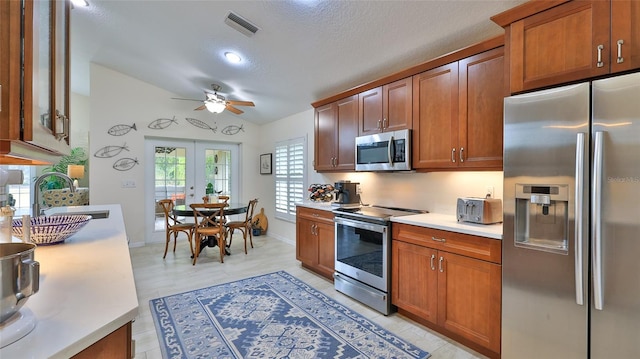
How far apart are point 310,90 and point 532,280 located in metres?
3.32

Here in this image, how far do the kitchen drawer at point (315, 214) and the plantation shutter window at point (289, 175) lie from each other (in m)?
1.07

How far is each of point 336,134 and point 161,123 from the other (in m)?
3.50

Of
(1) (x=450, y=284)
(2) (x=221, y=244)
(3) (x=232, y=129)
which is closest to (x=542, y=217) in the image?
(1) (x=450, y=284)

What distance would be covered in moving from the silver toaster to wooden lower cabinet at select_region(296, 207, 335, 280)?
149 centimetres

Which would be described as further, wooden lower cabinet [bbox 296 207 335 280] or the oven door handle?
wooden lower cabinet [bbox 296 207 335 280]

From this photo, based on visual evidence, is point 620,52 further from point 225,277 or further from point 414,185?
point 225,277

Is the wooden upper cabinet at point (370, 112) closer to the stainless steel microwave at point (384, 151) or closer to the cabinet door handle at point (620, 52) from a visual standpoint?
the stainless steel microwave at point (384, 151)

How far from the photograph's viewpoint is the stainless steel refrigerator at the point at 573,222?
1.41 metres

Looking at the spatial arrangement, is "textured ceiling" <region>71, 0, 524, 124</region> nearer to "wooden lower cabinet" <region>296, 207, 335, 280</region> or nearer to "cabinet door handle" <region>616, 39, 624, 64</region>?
"cabinet door handle" <region>616, 39, 624, 64</region>

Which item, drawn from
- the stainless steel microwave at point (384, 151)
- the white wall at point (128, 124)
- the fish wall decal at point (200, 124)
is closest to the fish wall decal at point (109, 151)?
the white wall at point (128, 124)

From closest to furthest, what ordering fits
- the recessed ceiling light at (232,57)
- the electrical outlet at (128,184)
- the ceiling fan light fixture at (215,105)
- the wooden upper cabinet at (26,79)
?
the wooden upper cabinet at (26,79) → the recessed ceiling light at (232,57) → the ceiling fan light fixture at (215,105) → the electrical outlet at (128,184)

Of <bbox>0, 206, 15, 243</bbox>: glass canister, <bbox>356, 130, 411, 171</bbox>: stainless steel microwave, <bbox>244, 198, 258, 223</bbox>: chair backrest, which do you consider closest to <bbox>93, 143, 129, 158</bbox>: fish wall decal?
<bbox>244, 198, 258, 223</bbox>: chair backrest

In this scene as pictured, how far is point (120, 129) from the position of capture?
193 inches

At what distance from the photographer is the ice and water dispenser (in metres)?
1.61
